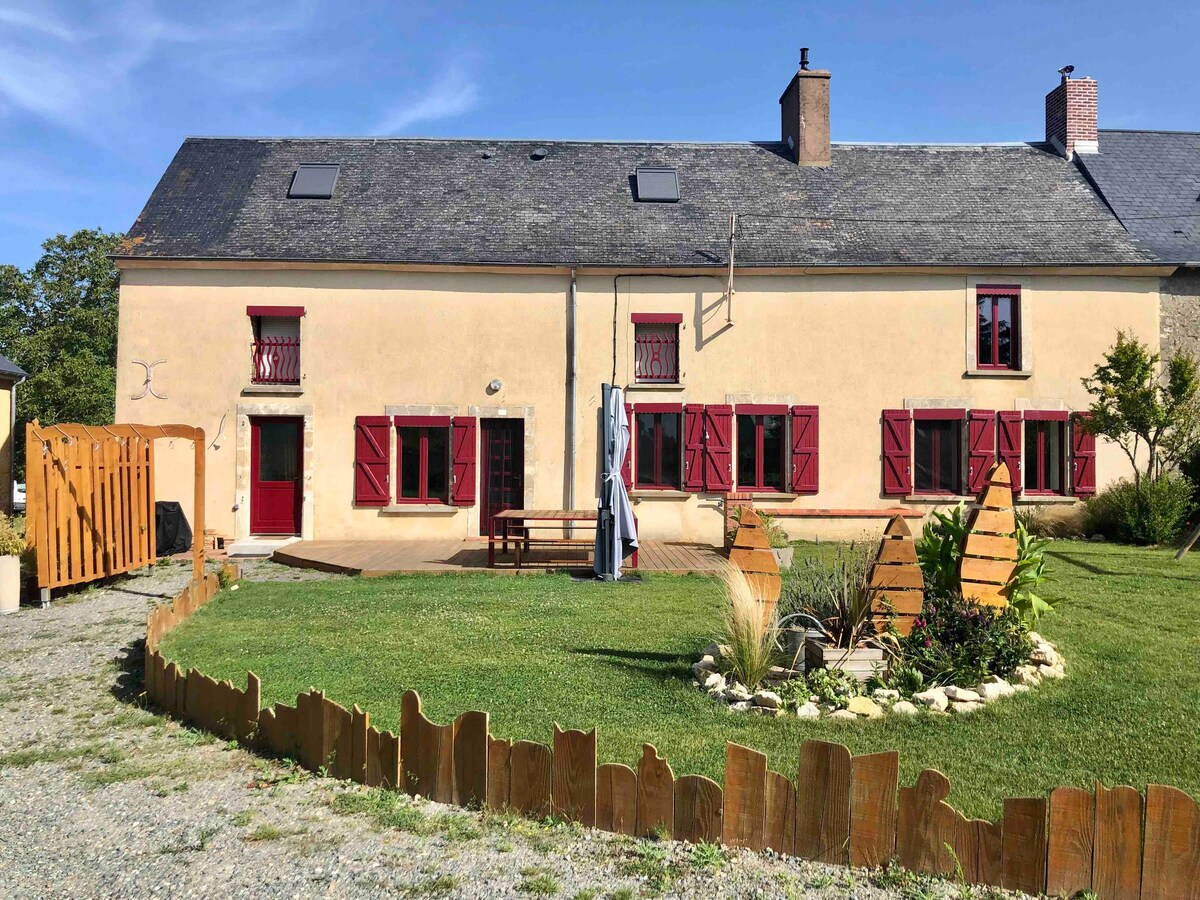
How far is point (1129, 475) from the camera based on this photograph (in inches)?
547

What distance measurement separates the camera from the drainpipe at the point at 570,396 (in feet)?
45.3

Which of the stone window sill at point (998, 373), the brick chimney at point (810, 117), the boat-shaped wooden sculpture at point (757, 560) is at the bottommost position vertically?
the boat-shaped wooden sculpture at point (757, 560)

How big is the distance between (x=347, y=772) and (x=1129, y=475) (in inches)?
548

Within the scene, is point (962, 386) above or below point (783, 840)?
above

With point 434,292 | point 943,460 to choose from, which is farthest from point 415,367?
point 943,460

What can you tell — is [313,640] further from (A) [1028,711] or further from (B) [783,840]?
(A) [1028,711]

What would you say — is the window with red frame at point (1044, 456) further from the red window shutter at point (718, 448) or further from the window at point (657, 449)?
the window at point (657, 449)

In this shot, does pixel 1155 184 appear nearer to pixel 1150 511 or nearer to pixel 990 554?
pixel 1150 511

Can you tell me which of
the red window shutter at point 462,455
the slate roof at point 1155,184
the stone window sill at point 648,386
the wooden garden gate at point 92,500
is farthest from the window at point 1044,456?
the wooden garden gate at point 92,500

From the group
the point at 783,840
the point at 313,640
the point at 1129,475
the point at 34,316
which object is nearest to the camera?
the point at 783,840

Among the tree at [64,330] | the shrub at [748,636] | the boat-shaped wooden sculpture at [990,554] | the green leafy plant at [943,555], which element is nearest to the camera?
the shrub at [748,636]

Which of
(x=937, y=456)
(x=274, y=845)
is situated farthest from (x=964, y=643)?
(x=937, y=456)

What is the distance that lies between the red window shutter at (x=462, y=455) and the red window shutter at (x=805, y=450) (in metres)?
5.17

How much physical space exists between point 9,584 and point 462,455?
21.8 feet
